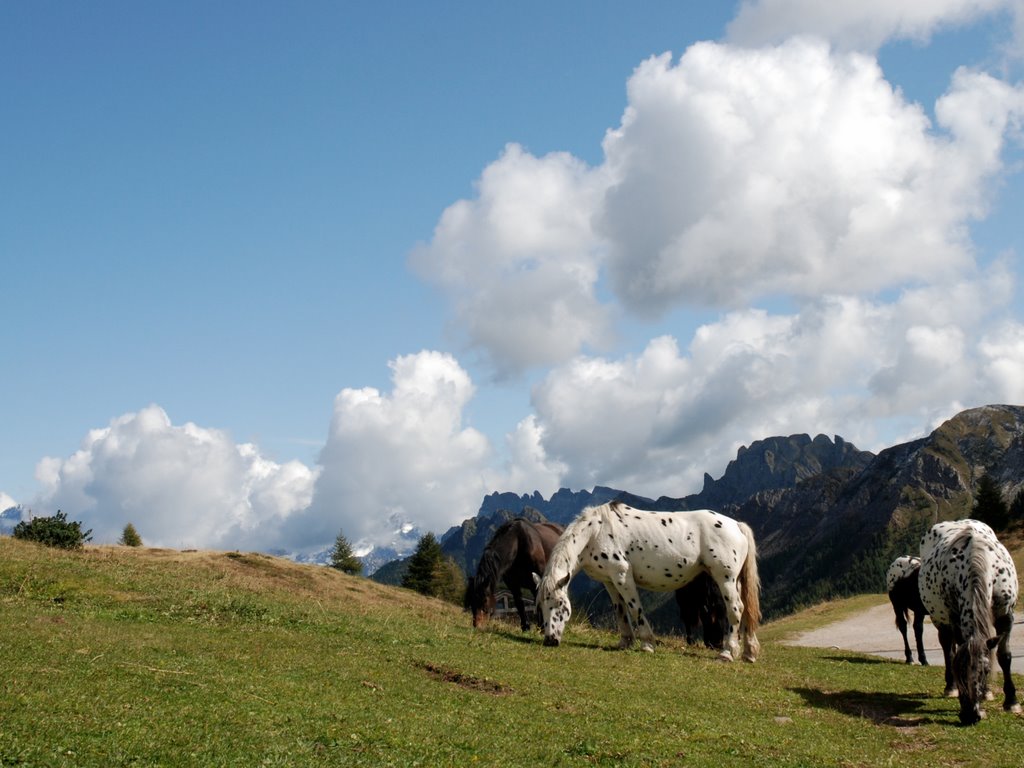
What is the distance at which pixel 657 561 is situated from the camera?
20.6 m

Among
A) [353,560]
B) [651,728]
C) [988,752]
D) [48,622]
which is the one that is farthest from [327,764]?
[353,560]

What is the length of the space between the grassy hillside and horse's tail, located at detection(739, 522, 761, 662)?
2.89 feet

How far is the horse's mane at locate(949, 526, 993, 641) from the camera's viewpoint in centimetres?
1305

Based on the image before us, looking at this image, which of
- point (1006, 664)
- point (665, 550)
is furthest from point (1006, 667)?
point (665, 550)

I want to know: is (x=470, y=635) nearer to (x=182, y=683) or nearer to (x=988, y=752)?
(x=182, y=683)

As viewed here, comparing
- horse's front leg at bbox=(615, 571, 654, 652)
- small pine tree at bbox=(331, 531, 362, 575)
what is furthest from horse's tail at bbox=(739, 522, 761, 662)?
small pine tree at bbox=(331, 531, 362, 575)

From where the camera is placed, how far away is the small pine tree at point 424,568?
78.5 meters

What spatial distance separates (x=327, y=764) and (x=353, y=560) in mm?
72153

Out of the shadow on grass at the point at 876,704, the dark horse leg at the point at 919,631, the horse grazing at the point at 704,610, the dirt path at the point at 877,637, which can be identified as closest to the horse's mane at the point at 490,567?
the horse grazing at the point at 704,610

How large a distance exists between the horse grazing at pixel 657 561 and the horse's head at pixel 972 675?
7464mm

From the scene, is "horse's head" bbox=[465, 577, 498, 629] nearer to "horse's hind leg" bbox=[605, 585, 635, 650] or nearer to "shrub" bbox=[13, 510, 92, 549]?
"horse's hind leg" bbox=[605, 585, 635, 650]

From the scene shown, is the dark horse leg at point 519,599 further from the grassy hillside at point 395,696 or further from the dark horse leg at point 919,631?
the dark horse leg at point 919,631

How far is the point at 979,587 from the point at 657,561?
327 inches

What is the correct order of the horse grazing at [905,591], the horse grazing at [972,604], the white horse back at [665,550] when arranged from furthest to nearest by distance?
1. the horse grazing at [905,591]
2. the white horse back at [665,550]
3. the horse grazing at [972,604]
